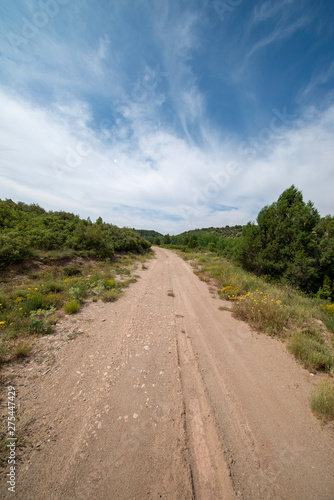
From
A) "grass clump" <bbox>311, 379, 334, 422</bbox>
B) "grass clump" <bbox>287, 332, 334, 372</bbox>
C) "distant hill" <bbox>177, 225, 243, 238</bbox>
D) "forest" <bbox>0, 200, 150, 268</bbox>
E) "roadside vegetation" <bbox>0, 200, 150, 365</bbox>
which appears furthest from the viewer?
"distant hill" <bbox>177, 225, 243, 238</bbox>

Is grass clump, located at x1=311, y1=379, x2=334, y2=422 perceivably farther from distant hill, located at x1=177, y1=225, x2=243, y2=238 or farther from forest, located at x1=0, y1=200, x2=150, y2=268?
distant hill, located at x1=177, y1=225, x2=243, y2=238

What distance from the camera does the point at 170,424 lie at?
2.52 meters

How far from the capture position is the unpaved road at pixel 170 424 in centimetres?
189

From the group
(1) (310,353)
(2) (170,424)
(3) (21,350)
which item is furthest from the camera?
(1) (310,353)

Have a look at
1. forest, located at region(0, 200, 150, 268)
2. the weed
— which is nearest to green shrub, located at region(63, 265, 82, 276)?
forest, located at region(0, 200, 150, 268)

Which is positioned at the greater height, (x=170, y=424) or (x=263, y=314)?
(x=263, y=314)

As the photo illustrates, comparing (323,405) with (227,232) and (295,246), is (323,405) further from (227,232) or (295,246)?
(227,232)

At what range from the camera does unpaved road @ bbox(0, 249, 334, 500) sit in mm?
1893

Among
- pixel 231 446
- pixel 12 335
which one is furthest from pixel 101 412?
pixel 12 335

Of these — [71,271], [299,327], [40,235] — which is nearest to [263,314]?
[299,327]

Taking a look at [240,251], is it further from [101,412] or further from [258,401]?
[101,412]

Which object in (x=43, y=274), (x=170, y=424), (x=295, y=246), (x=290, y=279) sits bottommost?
(x=170, y=424)

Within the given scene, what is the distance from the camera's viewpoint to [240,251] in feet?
45.7

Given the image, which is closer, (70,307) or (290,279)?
(70,307)
